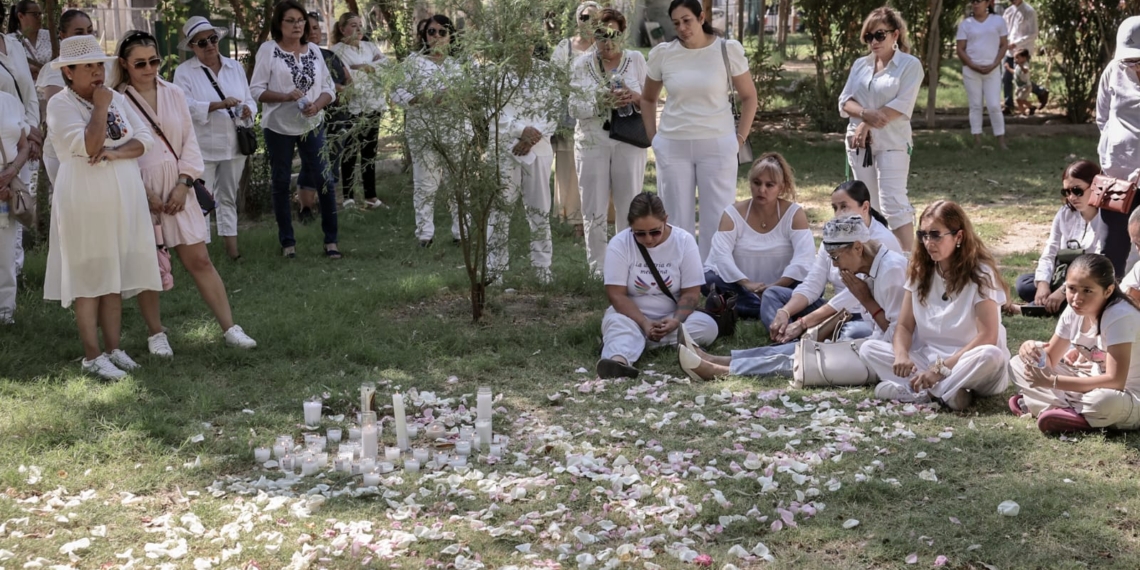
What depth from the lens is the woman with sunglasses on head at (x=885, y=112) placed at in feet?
26.2

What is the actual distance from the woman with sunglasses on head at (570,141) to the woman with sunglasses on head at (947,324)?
2.55 m

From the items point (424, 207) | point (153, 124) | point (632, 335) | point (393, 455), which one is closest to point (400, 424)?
point (393, 455)

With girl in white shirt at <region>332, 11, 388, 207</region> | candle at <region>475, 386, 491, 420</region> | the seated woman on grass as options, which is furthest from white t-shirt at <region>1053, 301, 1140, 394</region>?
girl in white shirt at <region>332, 11, 388, 207</region>

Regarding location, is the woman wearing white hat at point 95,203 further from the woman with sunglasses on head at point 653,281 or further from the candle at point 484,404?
the woman with sunglasses on head at point 653,281

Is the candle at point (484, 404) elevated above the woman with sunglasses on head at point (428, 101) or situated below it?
below

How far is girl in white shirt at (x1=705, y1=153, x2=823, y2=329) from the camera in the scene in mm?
7391

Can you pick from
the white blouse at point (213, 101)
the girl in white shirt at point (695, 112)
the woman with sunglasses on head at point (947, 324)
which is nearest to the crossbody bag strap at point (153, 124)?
the white blouse at point (213, 101)

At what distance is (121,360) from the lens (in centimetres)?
645

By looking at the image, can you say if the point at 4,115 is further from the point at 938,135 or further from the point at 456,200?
the point at 938,135

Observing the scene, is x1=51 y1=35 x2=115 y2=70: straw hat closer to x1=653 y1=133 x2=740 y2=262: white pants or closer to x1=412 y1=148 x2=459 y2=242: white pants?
x1=412 y1=148 x2=459 y2=242: white pants

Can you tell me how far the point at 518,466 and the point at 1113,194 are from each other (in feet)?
12.9

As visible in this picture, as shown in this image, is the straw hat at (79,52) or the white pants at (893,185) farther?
the white pants at (893,185)

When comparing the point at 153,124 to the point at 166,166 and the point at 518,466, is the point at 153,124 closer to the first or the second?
the point at 166,166

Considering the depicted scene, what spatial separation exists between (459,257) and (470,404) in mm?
3644
